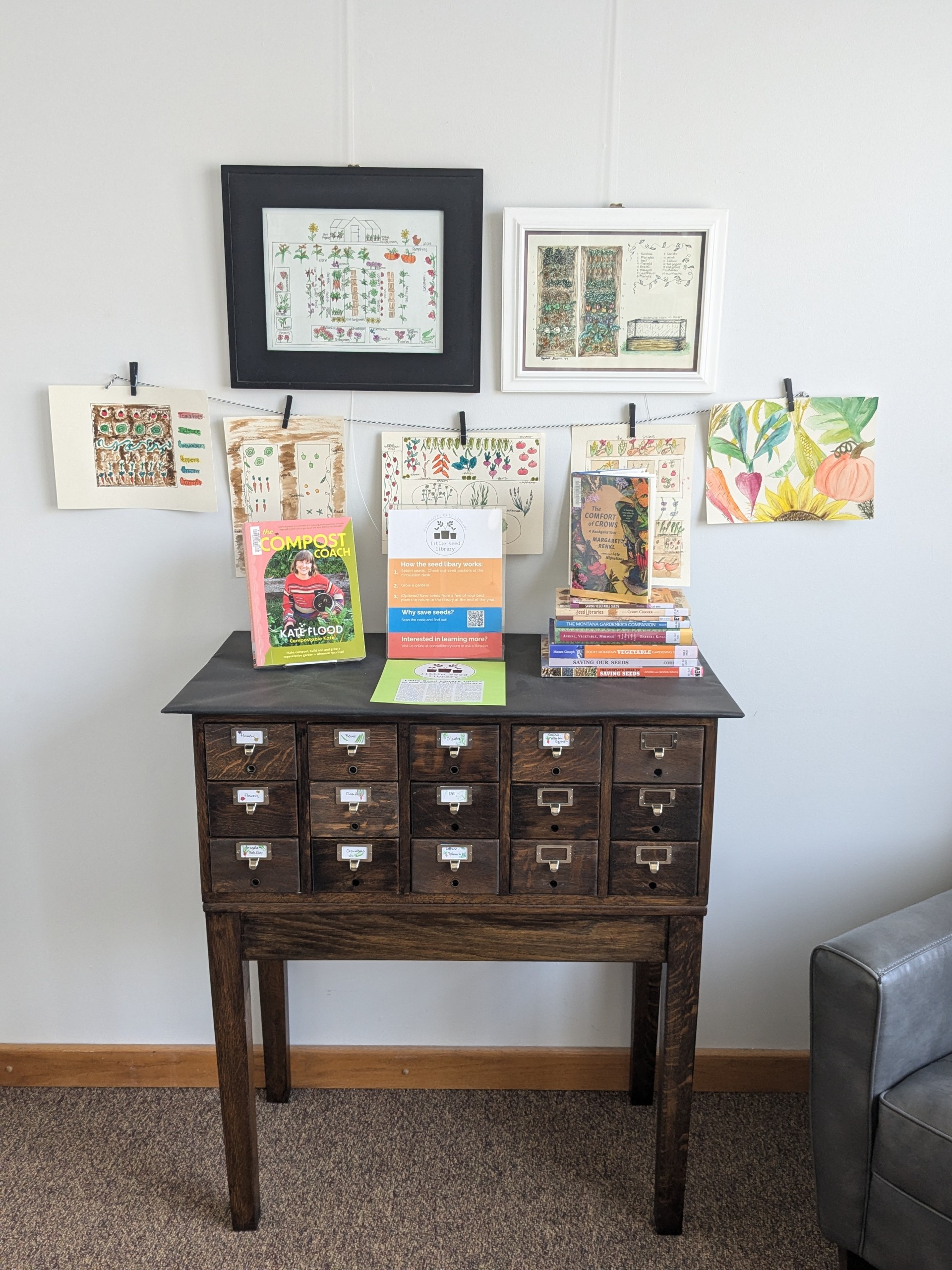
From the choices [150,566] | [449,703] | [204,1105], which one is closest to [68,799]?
[150,566]

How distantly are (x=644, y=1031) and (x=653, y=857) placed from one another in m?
0.69

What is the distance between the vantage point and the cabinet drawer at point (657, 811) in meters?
1.61

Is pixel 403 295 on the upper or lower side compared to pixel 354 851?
upper

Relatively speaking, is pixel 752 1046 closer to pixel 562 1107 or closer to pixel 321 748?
pixel 562 1107

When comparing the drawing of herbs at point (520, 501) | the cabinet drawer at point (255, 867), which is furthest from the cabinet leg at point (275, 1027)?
the drawing of herbs at point (520, 501)

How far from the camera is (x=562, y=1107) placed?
2.16 metres

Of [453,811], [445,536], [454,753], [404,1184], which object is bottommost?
[404,1184]

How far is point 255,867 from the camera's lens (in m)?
1.64

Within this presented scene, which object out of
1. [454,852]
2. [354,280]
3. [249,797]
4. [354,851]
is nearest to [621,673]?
[454,852]

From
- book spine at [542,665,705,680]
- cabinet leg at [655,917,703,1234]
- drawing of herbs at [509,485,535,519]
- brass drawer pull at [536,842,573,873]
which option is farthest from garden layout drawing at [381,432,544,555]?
cabinet leg at [655,917,703,1234]

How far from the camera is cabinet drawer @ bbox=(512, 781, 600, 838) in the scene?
1.61 meters

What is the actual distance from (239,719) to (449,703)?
0.34 m

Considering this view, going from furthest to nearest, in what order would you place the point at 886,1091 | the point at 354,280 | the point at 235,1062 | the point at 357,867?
the point at 354,280 < the point at 235,1062 < the point at 357,867 < the point at 886,1091

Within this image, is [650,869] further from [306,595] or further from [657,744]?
[306,595]
